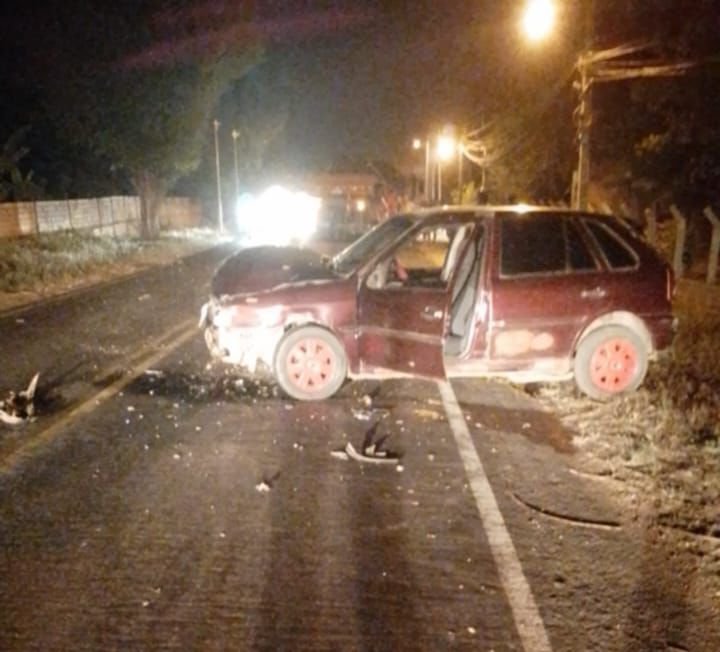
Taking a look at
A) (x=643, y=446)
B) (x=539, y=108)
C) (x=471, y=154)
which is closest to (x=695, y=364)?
(x=643, y=446)

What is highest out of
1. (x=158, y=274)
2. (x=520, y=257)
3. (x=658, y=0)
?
(x=658, y=0)

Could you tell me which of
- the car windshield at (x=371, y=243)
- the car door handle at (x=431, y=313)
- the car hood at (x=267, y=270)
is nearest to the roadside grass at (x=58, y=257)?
the car hood at (x=267, y=270)

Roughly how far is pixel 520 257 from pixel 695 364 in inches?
112

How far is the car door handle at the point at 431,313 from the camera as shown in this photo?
6973mm

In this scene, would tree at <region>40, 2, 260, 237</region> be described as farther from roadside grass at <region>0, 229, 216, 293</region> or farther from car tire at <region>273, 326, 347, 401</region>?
car tire at <region>273, 326, 347, 401</region>

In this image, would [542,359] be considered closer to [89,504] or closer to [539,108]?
[89,504]

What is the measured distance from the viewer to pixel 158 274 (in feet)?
72.0

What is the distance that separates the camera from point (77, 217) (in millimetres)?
30016

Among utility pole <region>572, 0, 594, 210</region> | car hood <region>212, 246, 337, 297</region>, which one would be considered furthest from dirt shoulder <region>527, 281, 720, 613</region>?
utility pole <region>572, 0, 594, 210</region>

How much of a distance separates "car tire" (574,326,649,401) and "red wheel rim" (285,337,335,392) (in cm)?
237

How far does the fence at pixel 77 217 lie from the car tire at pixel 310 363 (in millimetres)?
19773

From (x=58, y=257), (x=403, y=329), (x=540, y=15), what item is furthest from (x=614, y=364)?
(x=58, y=257)

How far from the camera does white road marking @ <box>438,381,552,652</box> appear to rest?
3691 mm

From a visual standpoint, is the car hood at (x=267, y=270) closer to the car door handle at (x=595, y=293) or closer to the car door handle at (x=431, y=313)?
the car door handle at (x=431, y=313)
